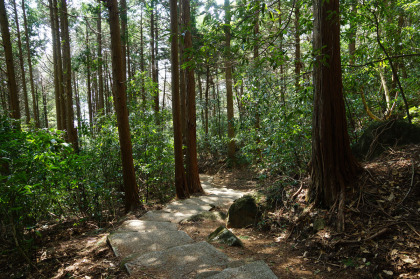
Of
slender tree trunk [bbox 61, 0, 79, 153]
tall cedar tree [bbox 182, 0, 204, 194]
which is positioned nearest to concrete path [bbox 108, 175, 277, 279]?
tall cedar tree [bbox 182, 0, 204, 194]

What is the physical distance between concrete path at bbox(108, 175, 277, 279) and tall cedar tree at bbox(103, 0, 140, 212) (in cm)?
167

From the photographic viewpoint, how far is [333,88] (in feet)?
13.9

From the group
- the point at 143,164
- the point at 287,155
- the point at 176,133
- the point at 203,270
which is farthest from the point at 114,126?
the point at 203,270

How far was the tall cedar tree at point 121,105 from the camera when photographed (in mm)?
6562

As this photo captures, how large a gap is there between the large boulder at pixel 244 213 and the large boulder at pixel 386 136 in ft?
8.69

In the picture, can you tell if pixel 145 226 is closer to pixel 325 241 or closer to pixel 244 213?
pixel 244 213

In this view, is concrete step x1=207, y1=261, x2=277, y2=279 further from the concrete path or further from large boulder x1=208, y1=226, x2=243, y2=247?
large boulder x1=208, y1=226, x2=243, y2=247

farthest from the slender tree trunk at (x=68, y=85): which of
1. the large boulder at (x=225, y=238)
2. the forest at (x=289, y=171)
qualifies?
the large boulder at (x=225, y=238)

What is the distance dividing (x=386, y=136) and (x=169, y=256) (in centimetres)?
497

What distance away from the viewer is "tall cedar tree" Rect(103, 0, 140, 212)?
6.56 metres

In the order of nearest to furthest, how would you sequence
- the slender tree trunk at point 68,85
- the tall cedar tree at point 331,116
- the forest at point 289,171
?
the forest at point 289,171 < the tall cedar tree at point 331,116 < the slender tree trunk at point 68,85

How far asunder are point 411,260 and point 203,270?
2373mm

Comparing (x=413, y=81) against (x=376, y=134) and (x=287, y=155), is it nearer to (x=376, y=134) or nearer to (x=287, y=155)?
(x=376, y=134)

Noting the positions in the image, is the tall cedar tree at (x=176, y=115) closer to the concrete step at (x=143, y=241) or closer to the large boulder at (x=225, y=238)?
the concrete step at (x=143, y=241)
